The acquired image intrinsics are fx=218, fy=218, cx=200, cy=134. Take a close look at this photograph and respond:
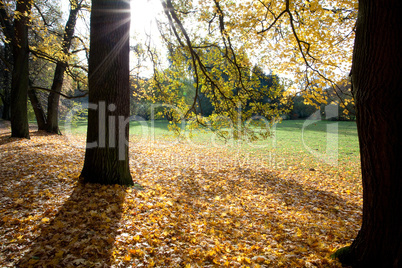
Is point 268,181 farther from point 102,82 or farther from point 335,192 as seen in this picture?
point 102,82

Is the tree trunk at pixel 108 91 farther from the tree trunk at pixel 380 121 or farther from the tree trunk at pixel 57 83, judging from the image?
the tree trunk at pixel 57 83

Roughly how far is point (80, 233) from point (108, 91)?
2.58m

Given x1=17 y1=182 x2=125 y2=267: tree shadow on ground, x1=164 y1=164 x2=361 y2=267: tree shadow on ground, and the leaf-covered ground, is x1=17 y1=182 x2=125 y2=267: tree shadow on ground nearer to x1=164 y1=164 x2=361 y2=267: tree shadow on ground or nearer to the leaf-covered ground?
the leaf-covered ground

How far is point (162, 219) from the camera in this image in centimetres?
372

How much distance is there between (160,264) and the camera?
8.64 ft

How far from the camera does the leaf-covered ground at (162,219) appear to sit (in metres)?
2.70

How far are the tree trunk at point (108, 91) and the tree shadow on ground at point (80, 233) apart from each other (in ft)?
2.02

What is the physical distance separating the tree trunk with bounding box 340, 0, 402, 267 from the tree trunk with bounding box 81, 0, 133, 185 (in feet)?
12.9

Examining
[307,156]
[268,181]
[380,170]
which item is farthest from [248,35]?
[307,156]

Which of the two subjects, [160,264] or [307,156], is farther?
[307,156]

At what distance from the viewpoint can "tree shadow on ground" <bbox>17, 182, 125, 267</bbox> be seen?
8.04 feet

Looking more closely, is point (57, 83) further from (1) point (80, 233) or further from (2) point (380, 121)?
(2) point (380, 121)

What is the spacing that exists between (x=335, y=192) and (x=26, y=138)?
1204 centimetres

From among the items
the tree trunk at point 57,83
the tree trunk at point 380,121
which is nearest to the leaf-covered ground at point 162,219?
the tree trunk at point 380,121
